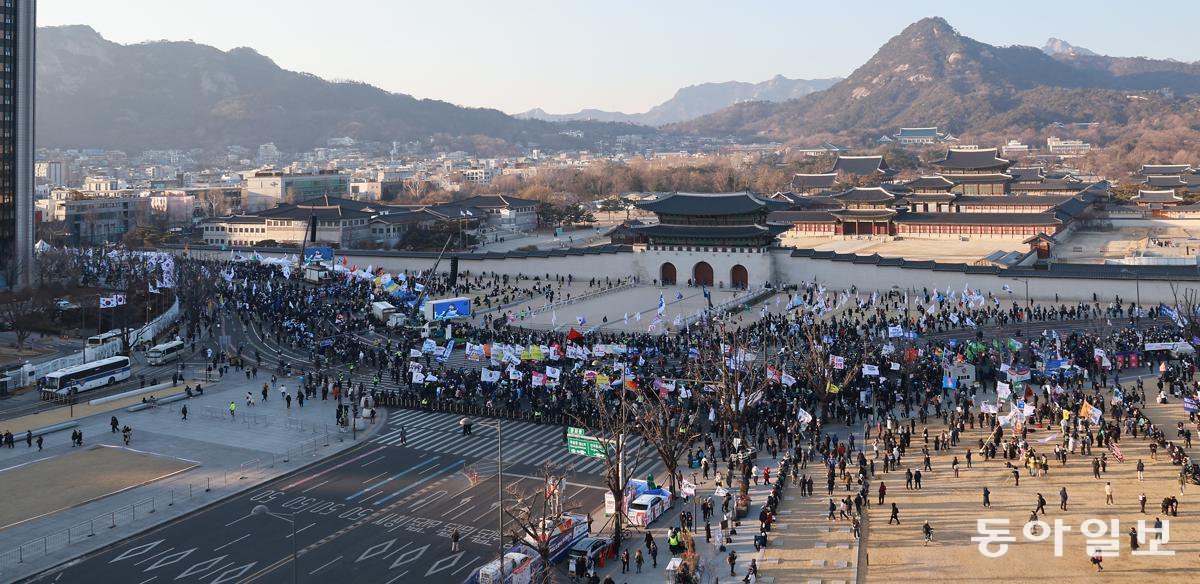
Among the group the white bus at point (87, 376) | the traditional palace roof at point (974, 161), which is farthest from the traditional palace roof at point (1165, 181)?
the white bus at point (87, 376)

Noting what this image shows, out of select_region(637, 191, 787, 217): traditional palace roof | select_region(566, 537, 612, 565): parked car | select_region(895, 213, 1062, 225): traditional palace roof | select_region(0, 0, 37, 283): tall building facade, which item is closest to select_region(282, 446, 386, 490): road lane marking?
select_region(566, 537, 612, 565): parked car

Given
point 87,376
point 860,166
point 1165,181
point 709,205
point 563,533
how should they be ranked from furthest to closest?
point 860,166 < point 1165,181 < point 709,205 < point 87,376 < point 563,533

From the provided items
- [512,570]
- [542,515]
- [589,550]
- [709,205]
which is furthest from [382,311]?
[512,570]

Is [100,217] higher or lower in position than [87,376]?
higher

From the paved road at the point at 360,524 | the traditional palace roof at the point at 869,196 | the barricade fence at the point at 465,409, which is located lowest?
the paved road at the point at 360,524

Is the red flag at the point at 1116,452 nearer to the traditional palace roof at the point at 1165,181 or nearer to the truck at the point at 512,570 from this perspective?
the truck at the point at 512,570

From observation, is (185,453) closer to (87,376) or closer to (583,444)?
(87,376)

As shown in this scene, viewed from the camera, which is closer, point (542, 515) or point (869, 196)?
point (542, 515)

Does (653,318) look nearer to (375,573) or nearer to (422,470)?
(422,470)

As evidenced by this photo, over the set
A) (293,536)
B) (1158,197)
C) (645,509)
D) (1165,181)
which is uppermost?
(1165,181)
